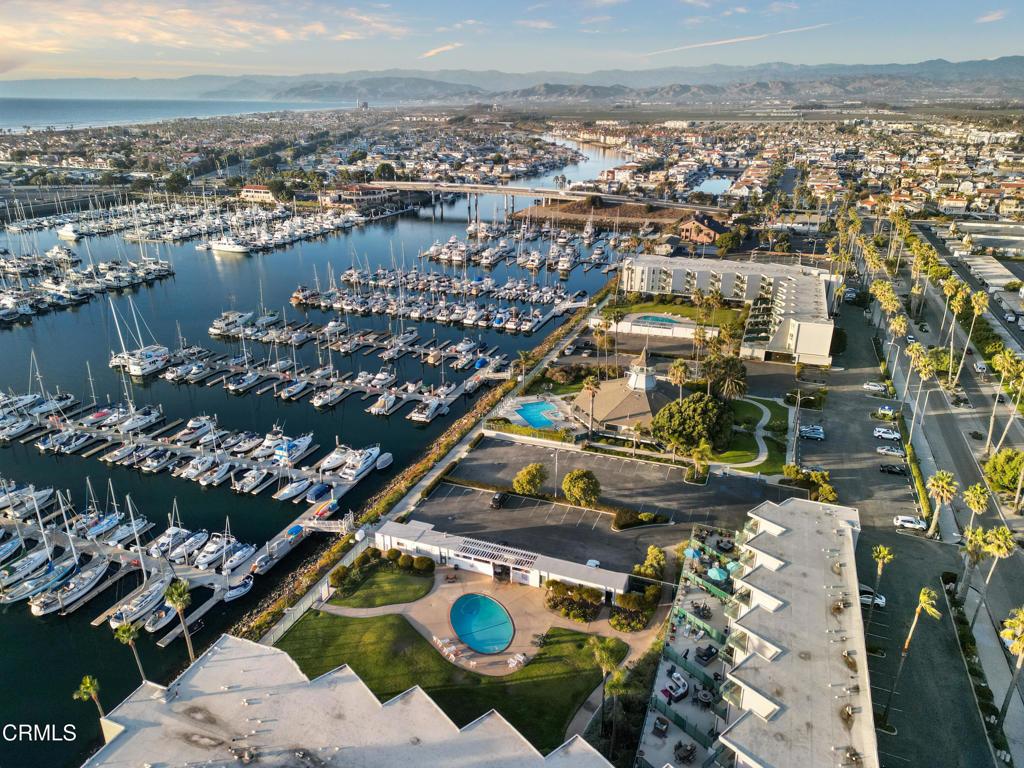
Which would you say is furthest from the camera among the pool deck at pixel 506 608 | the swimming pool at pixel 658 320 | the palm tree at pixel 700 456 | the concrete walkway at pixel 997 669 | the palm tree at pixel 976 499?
the swimming pool at pixel 658 320

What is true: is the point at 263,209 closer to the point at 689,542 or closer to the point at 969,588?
the point at 689,542

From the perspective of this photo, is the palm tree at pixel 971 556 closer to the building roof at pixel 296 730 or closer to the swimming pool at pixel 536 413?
the building roof at pixel 296 730

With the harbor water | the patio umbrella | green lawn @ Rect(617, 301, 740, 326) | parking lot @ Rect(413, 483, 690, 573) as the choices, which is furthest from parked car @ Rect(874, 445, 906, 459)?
the harbor water

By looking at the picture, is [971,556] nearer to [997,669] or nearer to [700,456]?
[997,669]

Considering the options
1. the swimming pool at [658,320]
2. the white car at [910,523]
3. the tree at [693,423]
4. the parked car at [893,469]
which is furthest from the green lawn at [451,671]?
the swimming pool at [658,320]

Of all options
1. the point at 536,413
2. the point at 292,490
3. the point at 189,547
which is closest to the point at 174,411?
the point at 292,490
